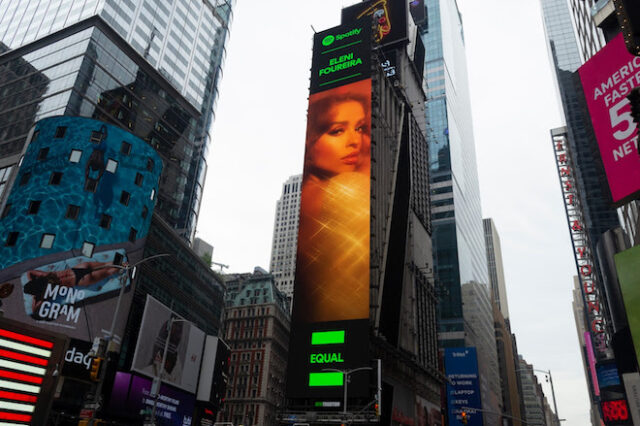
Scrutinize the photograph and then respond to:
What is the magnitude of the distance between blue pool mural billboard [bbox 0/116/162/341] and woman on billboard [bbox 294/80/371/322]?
19.8 m

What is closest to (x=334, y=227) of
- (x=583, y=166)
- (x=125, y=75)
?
(x=125, y=75)

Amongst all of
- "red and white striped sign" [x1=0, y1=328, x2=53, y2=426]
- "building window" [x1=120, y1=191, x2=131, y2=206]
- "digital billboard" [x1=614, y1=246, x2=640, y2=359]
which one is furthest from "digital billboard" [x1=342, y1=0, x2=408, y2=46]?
"red and white striped sign" [x1=0, y1=328, x2=53, y2=426]

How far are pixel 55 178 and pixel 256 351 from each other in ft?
289

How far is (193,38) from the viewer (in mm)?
109000

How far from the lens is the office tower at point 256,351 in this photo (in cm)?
12369

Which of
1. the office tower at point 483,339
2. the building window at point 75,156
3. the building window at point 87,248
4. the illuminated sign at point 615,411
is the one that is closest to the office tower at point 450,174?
the office tower at point 483,339

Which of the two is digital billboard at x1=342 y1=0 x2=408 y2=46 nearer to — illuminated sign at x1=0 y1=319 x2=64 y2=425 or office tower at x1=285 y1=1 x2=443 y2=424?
office tower at x1=285 y1=1 x2=443 y2=424

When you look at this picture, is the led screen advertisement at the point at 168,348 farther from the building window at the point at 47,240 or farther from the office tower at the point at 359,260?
the office tower at the point at 359,260

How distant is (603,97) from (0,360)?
35.4 metres

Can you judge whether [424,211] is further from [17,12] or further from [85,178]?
[17,12]

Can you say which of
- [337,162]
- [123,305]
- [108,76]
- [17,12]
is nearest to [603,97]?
[337,162]

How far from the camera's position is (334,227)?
61281 mm

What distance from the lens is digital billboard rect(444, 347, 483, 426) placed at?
8036 cm

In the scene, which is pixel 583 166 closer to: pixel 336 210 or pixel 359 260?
pixel 336 210
